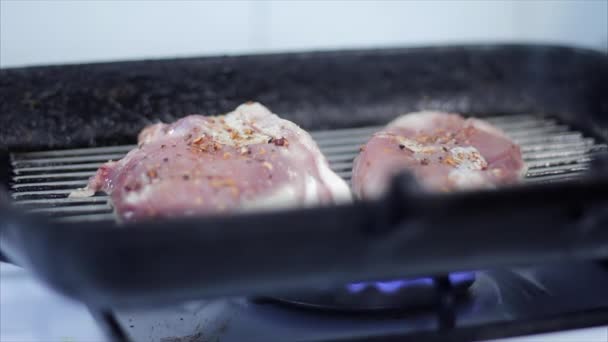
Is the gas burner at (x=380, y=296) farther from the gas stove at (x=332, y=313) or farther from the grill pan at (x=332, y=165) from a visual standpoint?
the grill pan at (x=332, y=165)

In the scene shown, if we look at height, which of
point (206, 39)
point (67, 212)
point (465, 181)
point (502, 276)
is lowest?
point (502, 276)

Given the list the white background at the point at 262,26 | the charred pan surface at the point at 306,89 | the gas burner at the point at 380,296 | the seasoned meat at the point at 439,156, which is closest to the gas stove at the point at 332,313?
the gas burner at the point at 380,296

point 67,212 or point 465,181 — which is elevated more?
point 465,181

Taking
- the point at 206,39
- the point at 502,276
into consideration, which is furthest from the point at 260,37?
the point at 502,276

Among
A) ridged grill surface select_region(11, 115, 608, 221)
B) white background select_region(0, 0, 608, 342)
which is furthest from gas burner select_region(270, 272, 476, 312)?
white background select_region(0, 0, 608, 342)

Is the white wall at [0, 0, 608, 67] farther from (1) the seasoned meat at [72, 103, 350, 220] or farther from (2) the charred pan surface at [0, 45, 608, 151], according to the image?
(1) the seasoned meat at [72, 103, 350, 220]

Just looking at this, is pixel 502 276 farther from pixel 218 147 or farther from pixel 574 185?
pixel 218 147
